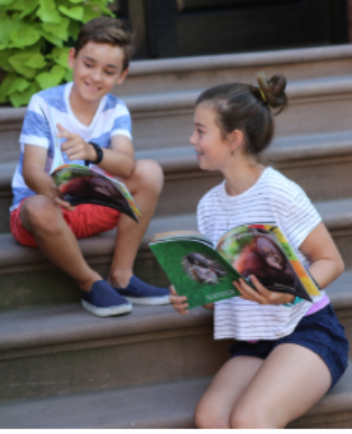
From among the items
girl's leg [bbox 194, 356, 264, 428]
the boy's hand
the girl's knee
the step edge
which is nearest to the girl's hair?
the boy's hand

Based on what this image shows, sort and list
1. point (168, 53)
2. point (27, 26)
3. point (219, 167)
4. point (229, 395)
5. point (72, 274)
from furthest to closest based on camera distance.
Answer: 1. point (168, 53)
2. point (27, 26)
3. point (72, 274)
4. point (219, 167)
5. point (229, 395)

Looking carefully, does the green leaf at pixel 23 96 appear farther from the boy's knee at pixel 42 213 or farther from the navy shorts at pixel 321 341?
the navy shorts at pixel 321 341

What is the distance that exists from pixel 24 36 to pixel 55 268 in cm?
121

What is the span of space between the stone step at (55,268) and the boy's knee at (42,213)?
0.55 feet

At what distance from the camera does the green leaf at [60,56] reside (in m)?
2.74

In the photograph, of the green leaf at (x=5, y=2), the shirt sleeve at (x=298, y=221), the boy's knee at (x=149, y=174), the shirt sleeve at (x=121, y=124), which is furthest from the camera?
the green leaf at (x=5, y=2)

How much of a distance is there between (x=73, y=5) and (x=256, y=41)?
1.56 metres

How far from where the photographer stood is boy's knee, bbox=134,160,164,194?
2137mm

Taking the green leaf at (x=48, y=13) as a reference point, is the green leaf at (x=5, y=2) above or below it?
above

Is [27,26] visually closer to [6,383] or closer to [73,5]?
[73,5]

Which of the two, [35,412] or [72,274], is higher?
[72,274]

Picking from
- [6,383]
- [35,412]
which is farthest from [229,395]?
[6,383]

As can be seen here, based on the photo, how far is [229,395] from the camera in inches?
63.0

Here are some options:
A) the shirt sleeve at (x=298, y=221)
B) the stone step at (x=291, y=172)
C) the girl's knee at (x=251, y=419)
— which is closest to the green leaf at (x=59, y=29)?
the stone step at (x=291, y=172)
